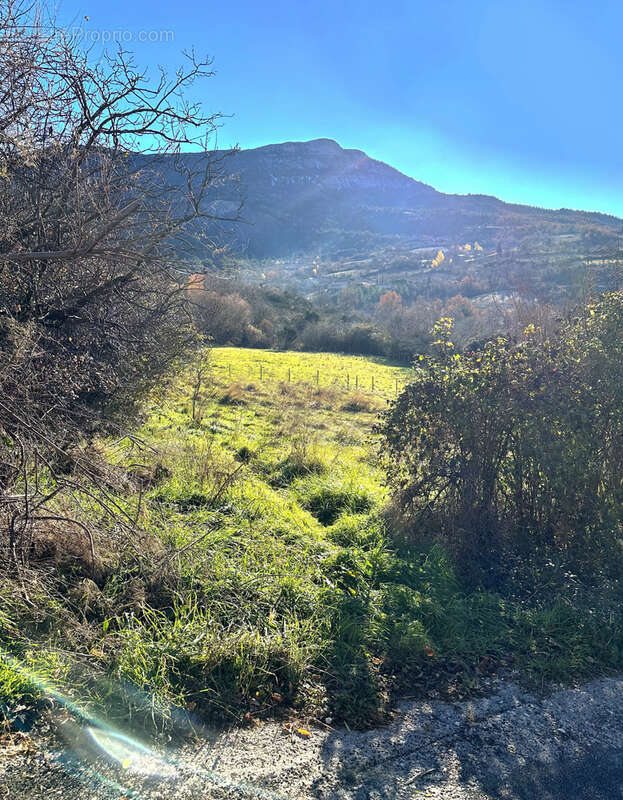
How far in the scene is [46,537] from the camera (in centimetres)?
448

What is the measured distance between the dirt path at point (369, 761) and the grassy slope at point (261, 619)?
10.8 inches

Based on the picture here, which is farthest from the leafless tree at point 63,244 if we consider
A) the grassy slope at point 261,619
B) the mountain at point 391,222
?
the mountain at point 391,222

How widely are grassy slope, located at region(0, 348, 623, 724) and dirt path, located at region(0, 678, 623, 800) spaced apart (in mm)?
275

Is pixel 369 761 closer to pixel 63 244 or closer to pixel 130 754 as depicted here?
pixel 130 754

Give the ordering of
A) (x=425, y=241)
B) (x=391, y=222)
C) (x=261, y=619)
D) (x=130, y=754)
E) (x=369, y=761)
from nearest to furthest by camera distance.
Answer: (x=130, y=754)
(x=369, y=761)
(x=261, y=619)
(x=425, y=241)
(x=391, y=222)

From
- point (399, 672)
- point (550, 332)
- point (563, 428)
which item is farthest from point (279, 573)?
point (550, 332)

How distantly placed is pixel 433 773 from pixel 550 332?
5395 mm

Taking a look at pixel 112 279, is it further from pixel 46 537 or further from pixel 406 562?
pixel 406 562

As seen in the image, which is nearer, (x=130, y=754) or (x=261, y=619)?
(x=130, y=754)

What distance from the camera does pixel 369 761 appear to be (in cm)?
320

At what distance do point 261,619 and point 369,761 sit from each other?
53.8 inches

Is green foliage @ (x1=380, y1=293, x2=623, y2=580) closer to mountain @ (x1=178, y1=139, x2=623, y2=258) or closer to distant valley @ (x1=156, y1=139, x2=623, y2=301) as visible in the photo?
distant valley @ (x1=156, y1=139, x2=623, y2=301)

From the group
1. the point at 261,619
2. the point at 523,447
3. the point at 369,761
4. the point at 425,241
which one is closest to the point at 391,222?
the point at 425,241

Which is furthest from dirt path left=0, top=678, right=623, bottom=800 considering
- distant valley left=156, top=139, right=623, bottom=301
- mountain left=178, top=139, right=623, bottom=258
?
mountain left=178, top=139, right=623, bottom=258
